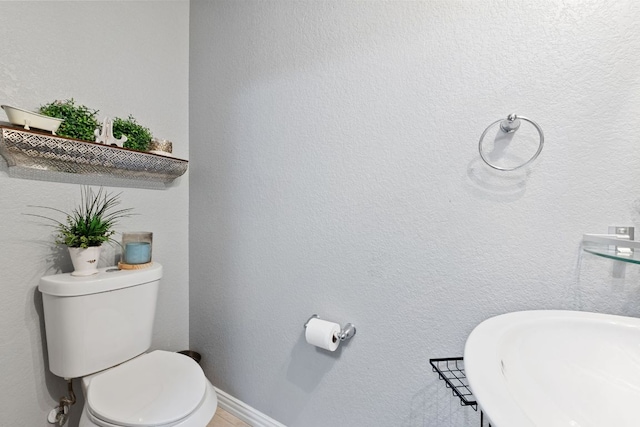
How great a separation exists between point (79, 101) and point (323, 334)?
1415 millimetres

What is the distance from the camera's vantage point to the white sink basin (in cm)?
50

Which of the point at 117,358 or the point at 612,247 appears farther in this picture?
the point at 117,358

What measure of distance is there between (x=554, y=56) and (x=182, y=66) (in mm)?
1692

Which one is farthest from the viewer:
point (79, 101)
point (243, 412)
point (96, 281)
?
point (243, 412)

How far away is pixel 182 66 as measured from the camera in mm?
1553

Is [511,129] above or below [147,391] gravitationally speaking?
above

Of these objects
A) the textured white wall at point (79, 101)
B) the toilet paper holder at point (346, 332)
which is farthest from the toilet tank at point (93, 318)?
the toilet paper holder at point (346, 332)

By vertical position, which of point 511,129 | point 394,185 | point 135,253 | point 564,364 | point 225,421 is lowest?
point 225,421

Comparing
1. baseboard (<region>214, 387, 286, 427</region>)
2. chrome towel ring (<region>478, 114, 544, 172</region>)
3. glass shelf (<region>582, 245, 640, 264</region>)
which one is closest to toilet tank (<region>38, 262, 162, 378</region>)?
baseboard (<region>214, 387, 286, 427</region>)

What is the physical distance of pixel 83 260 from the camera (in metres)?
1.05

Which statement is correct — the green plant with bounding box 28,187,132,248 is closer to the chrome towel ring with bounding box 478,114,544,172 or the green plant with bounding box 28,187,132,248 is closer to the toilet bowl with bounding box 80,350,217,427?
the toilet bowl with bounding box 80,350,217,427

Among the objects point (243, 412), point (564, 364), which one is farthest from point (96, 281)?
point (564, 364)

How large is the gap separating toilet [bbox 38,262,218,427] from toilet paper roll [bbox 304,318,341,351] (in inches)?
16.7

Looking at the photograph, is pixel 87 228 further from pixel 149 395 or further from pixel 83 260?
pixel 149 395
